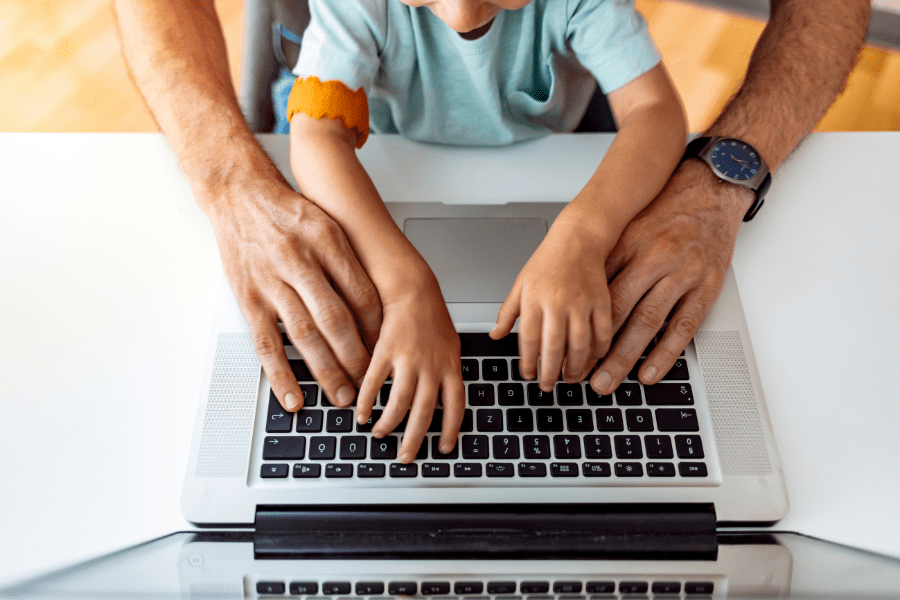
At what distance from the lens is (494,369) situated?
20.0 inches

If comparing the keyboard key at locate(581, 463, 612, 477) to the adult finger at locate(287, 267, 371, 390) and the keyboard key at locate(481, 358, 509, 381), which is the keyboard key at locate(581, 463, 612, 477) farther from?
the adult finger at locate(287, 267, 371, 390)

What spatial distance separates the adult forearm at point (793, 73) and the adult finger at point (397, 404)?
0.48m

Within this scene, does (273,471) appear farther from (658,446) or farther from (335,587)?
(658,446)

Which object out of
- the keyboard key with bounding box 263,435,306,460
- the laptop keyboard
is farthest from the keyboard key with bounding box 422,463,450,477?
the keyboard key with bounding box 263,435,306,460

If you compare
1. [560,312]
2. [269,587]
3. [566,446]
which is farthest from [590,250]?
[269,587]

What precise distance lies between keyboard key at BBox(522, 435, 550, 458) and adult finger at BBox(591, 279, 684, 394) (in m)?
0.07

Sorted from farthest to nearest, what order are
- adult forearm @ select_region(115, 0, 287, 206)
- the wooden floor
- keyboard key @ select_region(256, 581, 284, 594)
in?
the wooden floor
adult forearm @ select_region(115, 0, 287, 206)
keyboard key @ select_region(256, 581, 284, 594)

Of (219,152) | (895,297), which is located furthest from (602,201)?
(219,152)

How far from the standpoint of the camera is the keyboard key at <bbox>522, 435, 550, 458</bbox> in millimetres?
464

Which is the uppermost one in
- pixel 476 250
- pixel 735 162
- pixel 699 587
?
pixel 735 162

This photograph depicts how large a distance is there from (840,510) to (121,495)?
0.58 m

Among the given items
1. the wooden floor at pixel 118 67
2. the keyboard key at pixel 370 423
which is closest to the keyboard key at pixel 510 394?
the keyboard key at pixel 370 423

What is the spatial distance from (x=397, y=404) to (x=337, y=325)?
0.31 ft

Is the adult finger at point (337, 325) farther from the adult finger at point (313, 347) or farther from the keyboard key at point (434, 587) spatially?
the keyboard key at point (434, 587)
